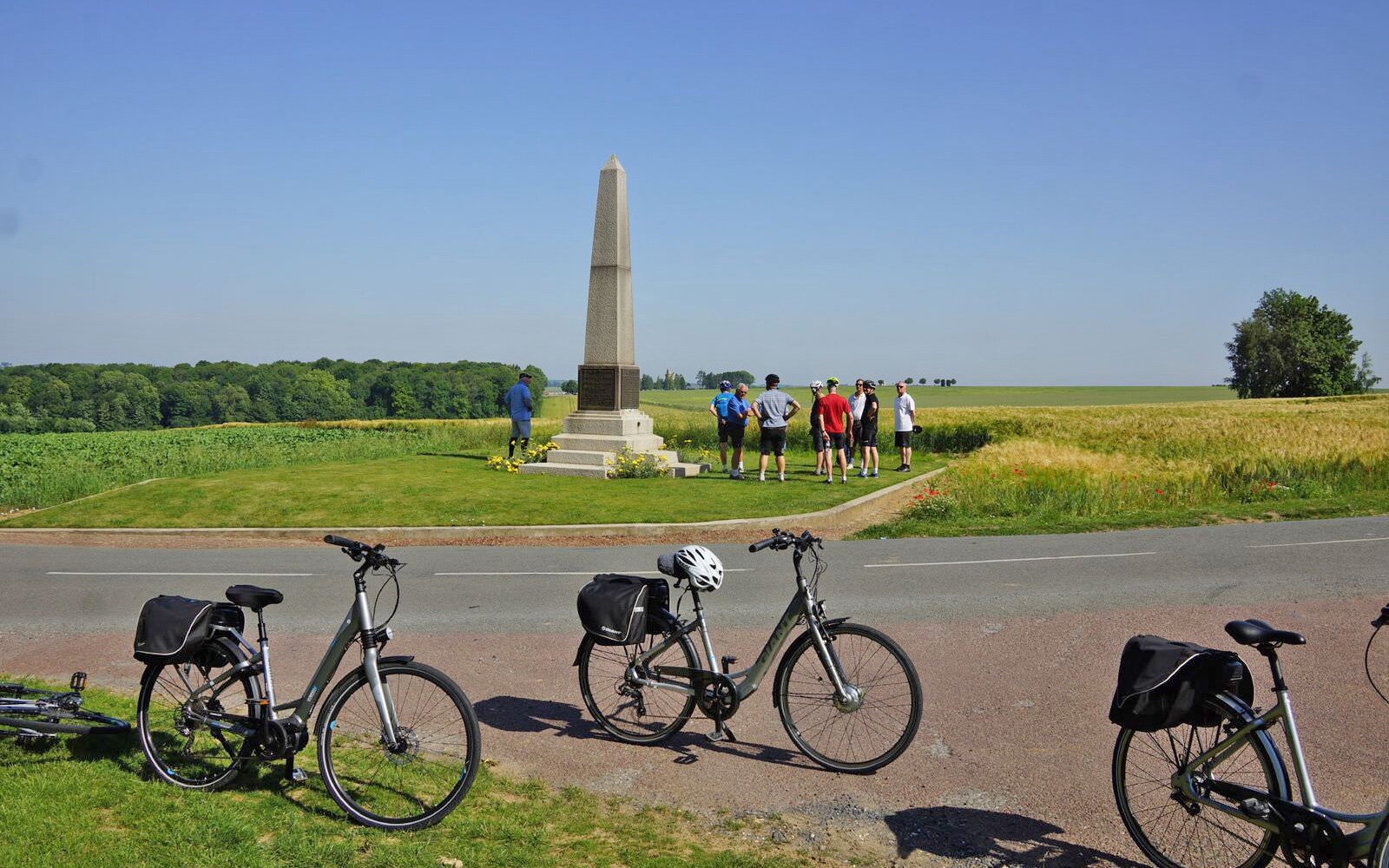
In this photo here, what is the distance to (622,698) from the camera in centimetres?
597

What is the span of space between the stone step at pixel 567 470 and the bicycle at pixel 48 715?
1584cm

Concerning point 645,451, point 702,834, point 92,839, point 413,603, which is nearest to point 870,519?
point 645,451

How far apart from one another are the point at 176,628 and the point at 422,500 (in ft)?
41.0

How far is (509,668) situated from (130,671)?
8.85ft

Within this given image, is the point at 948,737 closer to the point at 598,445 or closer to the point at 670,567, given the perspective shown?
the point at 670,567

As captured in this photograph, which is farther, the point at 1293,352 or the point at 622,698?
the point at 1293,352

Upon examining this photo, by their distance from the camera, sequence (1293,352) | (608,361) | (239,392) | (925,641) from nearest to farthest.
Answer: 1. (925,641)
2. (608,361)
3. (239,392)
4. (1293,352)

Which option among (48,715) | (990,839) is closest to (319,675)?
(48,715)

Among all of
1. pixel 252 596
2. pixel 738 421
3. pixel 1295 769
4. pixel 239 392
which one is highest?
pixel 239 392

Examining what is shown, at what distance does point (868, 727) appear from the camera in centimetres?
543

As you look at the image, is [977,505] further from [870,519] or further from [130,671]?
[130,671]

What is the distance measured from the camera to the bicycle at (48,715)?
5.04 m

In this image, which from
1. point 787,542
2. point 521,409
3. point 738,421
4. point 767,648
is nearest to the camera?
point 787,542

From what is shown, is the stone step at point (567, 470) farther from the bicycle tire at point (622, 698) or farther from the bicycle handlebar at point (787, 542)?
the bicycle handlebar at point (787, 542)
